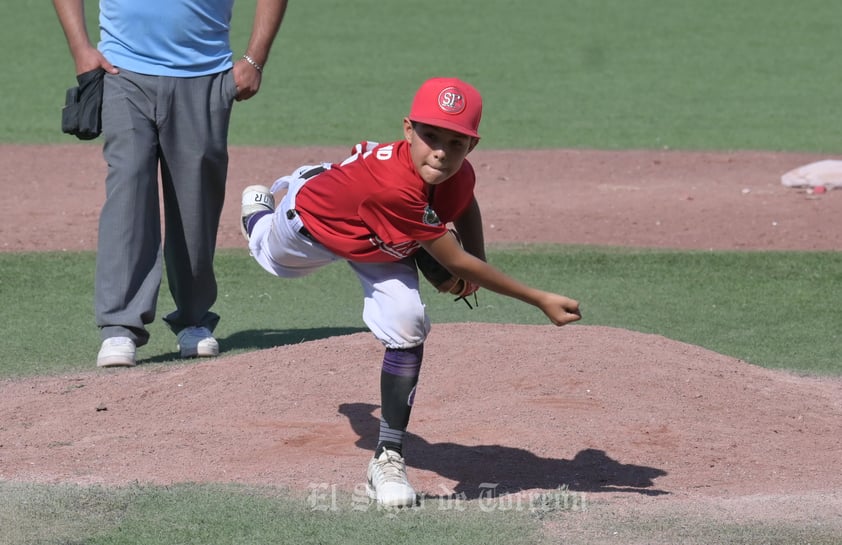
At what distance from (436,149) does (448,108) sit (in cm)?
15

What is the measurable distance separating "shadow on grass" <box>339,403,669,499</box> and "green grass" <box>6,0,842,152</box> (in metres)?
9.19

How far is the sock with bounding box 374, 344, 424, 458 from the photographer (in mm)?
4555

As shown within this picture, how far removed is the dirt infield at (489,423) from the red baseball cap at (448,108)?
1.32 metres

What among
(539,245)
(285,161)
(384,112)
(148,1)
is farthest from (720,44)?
(148,1)

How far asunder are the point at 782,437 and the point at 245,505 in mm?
2365

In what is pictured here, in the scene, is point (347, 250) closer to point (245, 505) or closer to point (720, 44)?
point (245, 505)

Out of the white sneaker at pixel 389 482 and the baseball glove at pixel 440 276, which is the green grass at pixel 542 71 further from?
the white sneaker at pixel 389 482

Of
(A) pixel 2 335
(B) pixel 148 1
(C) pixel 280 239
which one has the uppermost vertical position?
(B) pixel 148 1

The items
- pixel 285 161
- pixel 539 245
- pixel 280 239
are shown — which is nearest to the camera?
pixel 280 239

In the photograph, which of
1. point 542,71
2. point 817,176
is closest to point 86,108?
point 817,176

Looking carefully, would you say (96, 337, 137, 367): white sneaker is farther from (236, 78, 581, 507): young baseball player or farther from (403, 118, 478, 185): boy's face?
(403, 118, 478, 185): boy's face

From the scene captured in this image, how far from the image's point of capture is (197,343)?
680 centimetres

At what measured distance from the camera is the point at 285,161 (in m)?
12.8

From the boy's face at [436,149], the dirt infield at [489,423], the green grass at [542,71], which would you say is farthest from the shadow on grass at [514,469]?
the green grass at [542,71]
